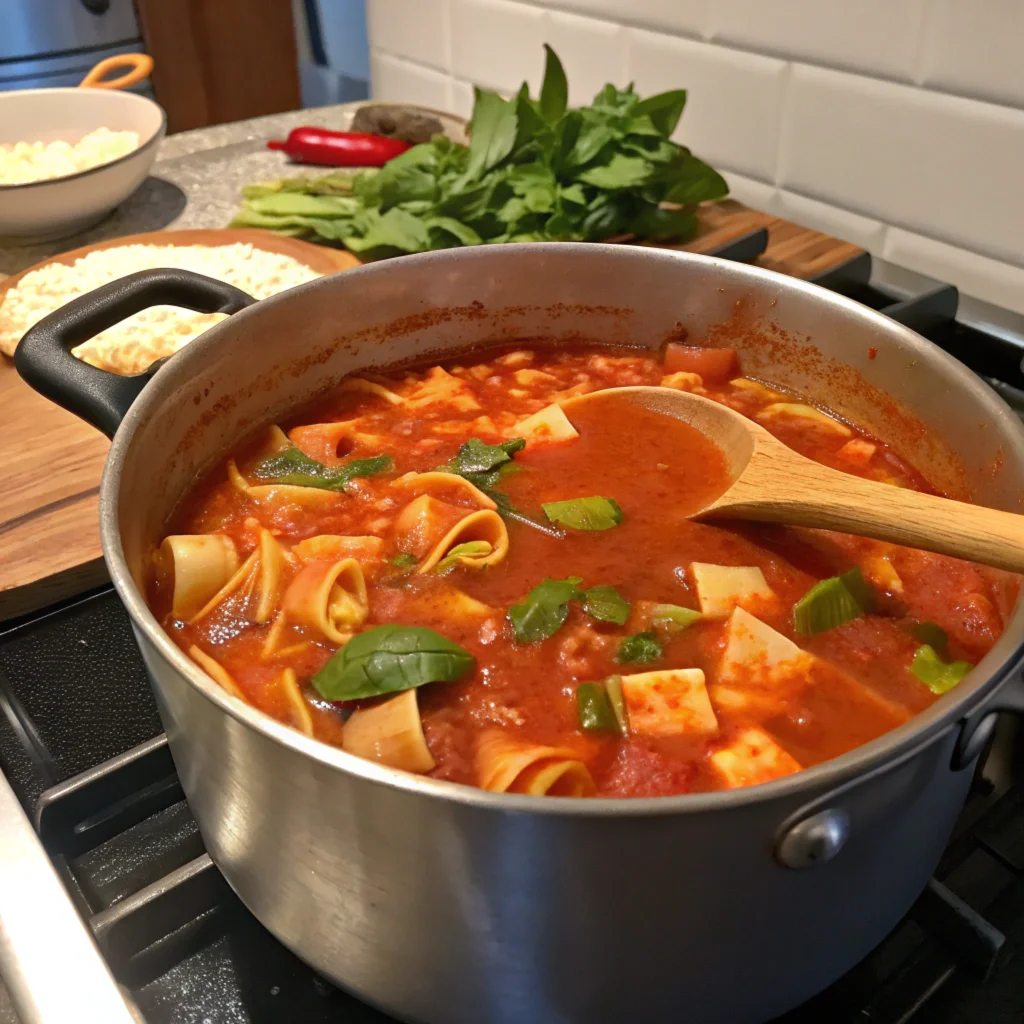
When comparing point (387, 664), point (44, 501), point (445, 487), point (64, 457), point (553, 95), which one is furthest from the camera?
point (553, 95)

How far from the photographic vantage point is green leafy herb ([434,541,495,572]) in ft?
5.27

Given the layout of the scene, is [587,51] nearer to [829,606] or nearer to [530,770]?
[829,606]

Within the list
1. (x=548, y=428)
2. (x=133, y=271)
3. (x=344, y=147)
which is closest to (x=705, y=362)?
(x=548, y=428)

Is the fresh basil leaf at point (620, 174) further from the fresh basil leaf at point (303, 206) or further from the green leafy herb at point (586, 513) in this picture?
the green leafy herb at point (586, 513)

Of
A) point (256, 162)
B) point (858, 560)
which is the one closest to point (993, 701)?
point (858, 560)

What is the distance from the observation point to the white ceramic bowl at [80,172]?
284 cm

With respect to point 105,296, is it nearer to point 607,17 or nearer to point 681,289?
point 681,289

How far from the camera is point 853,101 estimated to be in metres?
2.55

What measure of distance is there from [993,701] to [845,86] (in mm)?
2104

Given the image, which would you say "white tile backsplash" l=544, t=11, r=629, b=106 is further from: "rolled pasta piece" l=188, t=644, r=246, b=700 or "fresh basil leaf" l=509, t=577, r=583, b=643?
"rolled pasta piece" l=188, t=644, r=246, b=700

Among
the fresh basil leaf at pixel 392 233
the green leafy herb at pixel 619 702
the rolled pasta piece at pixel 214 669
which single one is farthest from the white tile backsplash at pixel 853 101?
the rolled pasta piece at pixel 214 669

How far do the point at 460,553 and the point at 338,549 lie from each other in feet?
0.71

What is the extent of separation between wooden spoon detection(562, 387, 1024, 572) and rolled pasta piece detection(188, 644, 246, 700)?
2.72ft

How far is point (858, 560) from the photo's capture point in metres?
1.66
